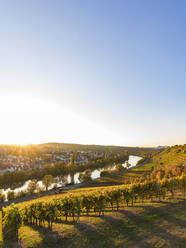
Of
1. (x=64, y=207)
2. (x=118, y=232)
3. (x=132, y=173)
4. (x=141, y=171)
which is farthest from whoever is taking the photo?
(x=141, y=171)

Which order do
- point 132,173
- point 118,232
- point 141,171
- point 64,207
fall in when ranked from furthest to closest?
point 141,171, point 132,173, point 64,207, point 118,232

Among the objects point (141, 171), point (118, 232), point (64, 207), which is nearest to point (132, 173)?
point (141, 171)

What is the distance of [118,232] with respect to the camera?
72.0 ft

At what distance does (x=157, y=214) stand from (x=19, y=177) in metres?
126

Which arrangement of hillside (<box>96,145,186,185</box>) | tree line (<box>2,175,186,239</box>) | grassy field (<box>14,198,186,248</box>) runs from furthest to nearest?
hillside (<box>96,145,186,185</box>)
tree line (<box>2,175,186,239</box>)
grassy field (<box>14,198,186,248</box>)

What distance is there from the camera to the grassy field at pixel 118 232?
1934 cm

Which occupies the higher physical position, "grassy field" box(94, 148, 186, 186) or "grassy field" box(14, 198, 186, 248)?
"grassy field" box(14, 198, 186, 248)

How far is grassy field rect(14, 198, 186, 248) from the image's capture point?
19.3m

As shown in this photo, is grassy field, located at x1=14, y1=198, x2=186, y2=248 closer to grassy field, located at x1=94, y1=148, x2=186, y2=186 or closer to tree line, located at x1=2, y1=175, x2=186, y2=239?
tree line, located at x1=2, y1=175, x2=186, y2=239

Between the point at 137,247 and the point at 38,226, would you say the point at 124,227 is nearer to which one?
the point at 137,247

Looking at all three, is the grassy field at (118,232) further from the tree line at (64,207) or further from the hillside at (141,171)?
the hillside at (141,171)

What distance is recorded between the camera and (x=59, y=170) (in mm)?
151250

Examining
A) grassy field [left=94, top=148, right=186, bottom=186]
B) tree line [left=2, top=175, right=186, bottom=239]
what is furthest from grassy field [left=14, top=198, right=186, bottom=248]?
grassy field [left=94, top=148, right=186, bottom=186]

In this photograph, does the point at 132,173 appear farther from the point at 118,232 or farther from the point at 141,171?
the point at 118,232
